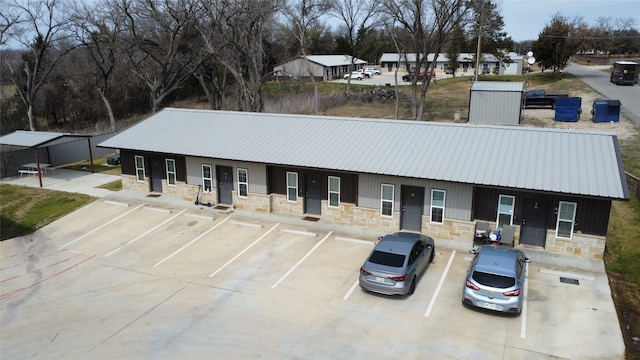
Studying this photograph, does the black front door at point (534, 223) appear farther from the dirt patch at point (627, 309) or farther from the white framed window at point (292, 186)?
the white framed window at point (292, 186)

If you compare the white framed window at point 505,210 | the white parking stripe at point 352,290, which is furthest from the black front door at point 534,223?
the white parking stripe at point 352,290

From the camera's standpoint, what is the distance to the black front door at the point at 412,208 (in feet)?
68.6

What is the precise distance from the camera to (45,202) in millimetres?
27656

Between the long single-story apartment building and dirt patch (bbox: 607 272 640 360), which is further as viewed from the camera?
the long single-story apartment building

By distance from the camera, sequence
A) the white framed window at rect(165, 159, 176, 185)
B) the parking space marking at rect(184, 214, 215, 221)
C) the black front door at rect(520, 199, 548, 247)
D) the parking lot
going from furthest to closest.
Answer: the white framed window at rect(165, 159, 176, 185) → the parking space marking at rect(184, 214, 215, 221) → the black front door at rect(520, 199, 548, 247) → the parking lot

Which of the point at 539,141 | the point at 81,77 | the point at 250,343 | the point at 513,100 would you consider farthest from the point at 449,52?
the point at 250,343

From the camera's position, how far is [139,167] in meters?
27.3

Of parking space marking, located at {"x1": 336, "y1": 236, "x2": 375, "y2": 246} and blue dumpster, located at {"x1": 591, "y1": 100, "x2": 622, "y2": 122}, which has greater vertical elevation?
blue dumpster, located at {"x1": 591, "y1": 100, "x2": 622, "y2": 122}

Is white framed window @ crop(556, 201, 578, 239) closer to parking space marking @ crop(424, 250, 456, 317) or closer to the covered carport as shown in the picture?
parking space marking @ crop(424, 250, 456, 317)

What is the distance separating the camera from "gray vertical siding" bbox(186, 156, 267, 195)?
2370cm

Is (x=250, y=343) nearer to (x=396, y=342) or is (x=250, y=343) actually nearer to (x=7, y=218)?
(x=396, y=342)

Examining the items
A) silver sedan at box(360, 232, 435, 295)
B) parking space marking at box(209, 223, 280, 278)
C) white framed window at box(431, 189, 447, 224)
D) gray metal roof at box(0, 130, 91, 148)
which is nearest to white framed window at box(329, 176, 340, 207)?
parking space marking at box(209, 223, 280, 278)

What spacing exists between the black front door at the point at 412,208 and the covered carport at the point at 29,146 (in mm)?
22152

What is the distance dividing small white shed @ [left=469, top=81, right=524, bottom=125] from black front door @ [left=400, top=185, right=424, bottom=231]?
15.2 meters
